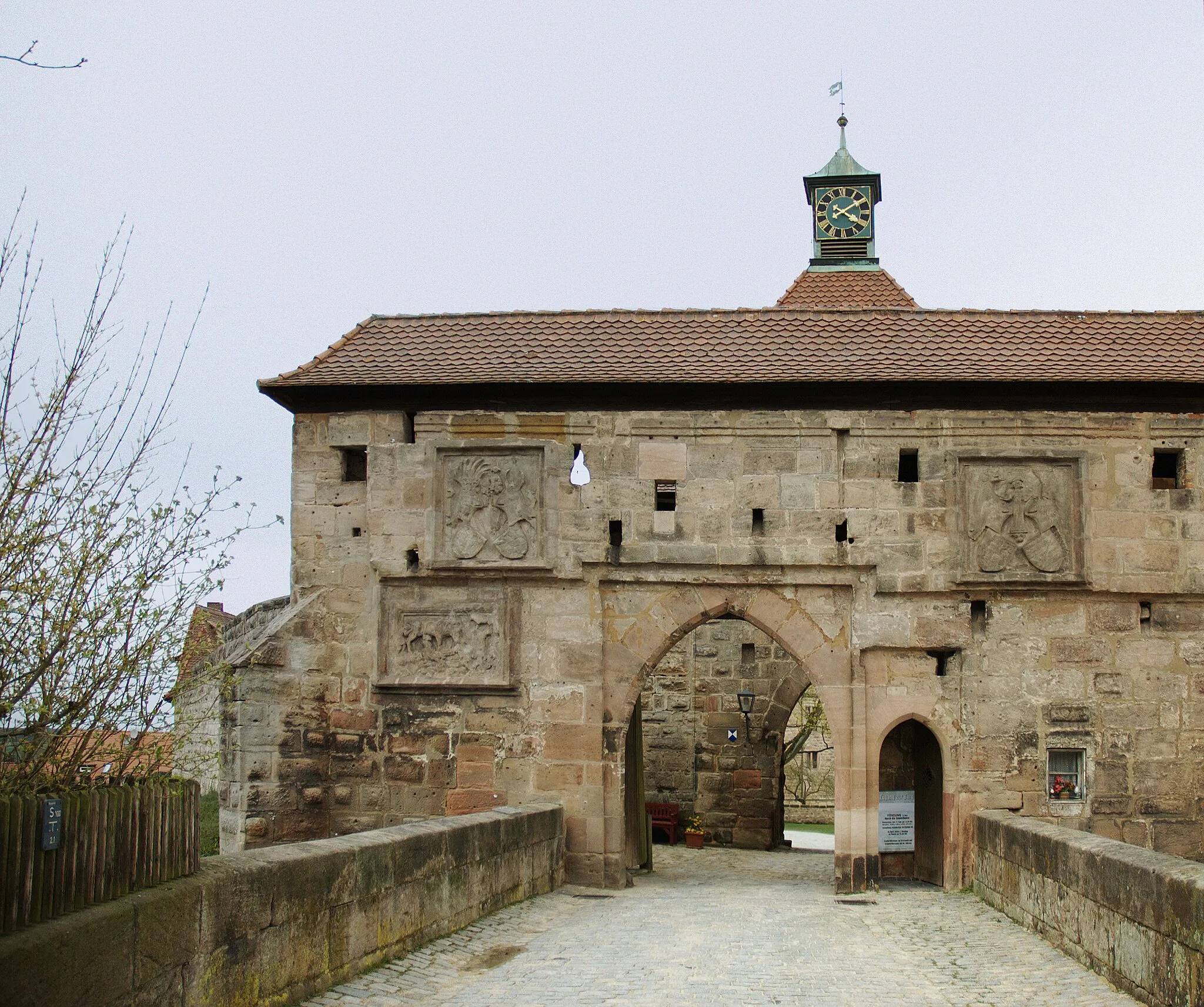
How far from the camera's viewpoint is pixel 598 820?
1204 cm

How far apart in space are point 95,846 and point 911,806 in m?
9.53

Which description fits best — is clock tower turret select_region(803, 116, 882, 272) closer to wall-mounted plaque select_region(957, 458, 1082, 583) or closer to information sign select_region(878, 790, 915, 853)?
wall-mounted plaque select_region(957, 458, 1082, 583)

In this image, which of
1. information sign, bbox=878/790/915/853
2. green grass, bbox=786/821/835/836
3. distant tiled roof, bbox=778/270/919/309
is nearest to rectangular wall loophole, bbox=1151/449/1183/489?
information sign, bbox=878/790/915/853

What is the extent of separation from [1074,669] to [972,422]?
2443mm

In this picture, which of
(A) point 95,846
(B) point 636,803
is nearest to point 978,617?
(B) point 636,803

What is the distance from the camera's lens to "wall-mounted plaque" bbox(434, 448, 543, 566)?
1233 centimetres

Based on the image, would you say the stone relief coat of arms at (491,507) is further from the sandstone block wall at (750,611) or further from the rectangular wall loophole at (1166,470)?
the rectangular wall loophole at (1166,470)

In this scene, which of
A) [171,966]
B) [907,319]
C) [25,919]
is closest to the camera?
[25,919]

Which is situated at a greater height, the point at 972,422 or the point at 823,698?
the point at 972,422

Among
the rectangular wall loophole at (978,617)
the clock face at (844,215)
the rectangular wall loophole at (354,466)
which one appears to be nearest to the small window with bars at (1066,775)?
the rectangular wall loophole at (978,617)

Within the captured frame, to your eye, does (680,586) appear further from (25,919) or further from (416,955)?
(25,919)

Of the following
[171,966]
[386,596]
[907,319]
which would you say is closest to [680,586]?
[386,596]

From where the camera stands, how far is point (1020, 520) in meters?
12.2

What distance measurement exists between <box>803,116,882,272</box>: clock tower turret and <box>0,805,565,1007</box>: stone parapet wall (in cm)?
1726
